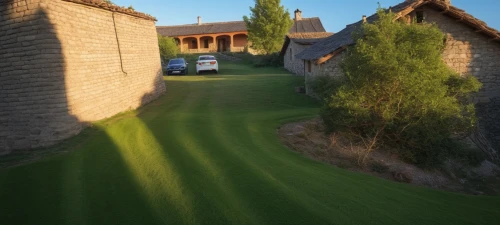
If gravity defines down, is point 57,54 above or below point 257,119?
above

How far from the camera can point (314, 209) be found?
4.55m

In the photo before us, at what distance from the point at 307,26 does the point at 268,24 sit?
37.3 ft

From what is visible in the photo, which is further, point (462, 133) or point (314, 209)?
point (462, 133)

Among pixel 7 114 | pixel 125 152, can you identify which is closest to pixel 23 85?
pixel 7 114

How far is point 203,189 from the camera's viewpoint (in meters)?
5.16

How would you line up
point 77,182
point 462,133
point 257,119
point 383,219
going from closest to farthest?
1. point 383,219
2. point 77,182
3. point 462,133
4. point 257,119

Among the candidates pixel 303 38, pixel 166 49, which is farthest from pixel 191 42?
pixel 303 38

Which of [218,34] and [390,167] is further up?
[218,34]

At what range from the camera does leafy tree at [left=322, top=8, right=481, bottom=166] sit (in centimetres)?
788

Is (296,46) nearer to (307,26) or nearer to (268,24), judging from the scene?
(268,24)

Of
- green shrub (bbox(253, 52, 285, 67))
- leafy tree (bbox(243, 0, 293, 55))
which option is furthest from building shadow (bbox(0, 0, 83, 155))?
leafy tree (bbox(243, 0, 293, 55))

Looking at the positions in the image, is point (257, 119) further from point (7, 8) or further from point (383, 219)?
point (7, 8)

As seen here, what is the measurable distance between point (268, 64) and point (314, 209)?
31119 millimetres

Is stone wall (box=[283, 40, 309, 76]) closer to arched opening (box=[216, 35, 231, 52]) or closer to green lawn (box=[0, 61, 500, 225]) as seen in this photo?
green lawn (box=[0, 61, 500, 225])
